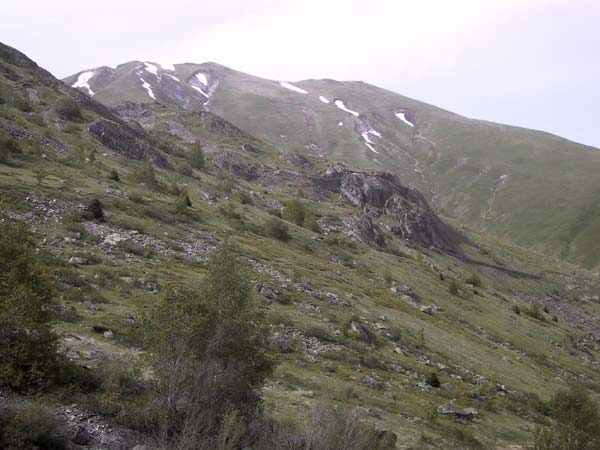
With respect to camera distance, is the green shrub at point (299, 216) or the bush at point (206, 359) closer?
the bush at point (206, 359)

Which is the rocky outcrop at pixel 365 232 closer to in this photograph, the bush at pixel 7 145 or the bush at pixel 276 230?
the bush at pixel 276 230

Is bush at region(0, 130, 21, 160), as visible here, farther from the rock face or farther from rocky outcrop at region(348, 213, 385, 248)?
the rock face

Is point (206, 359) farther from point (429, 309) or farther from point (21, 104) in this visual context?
point (21, 104)

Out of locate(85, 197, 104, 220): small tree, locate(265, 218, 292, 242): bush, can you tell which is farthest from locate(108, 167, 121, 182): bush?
locate(265, 218, 292, 242): bush

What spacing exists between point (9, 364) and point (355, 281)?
41.1 metres

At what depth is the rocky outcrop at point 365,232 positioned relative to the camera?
75106mm

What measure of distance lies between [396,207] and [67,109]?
7243 centimetres

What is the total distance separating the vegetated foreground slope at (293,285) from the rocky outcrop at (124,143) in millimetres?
264

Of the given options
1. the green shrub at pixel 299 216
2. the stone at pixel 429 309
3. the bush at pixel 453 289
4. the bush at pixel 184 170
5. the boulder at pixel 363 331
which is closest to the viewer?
the boulder at pixel 363 331

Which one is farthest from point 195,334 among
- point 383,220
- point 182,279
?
point 383,220

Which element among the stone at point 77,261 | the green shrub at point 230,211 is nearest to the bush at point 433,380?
the stone at point 77,261

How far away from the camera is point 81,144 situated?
58.9 metres

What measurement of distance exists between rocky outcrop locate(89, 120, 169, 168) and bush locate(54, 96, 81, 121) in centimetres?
344

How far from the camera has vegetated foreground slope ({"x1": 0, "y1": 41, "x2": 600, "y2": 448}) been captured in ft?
71.7
